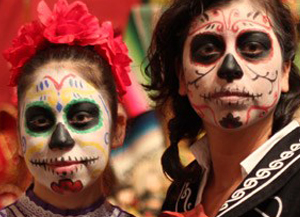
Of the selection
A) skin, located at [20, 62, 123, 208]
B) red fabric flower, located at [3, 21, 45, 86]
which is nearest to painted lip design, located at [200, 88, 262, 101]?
skin, located at [20, 62, 123, 208]

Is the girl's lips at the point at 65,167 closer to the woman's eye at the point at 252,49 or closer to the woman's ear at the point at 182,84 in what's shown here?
the woman's ear at the point at 182,84

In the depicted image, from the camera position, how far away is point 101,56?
2264 millimetres

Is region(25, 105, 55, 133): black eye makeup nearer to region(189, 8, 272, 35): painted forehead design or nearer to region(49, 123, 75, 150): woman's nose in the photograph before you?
region(49, 123, 75, 150): woman's nose

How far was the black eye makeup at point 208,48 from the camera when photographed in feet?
6.65

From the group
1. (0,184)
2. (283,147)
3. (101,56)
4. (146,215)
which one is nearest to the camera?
(283,147)

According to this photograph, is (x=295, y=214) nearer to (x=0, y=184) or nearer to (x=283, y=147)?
(x=283, y=147)

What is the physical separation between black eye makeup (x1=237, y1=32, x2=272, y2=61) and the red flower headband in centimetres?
45

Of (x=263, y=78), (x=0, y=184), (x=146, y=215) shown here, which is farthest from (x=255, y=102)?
(x=146, y=215)

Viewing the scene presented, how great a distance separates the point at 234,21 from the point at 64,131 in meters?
0.60

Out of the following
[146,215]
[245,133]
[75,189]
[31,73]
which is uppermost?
[31,73]

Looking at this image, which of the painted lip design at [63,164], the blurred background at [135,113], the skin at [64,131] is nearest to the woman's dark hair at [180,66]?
the skin at [64,131]

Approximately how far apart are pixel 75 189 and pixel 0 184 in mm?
938

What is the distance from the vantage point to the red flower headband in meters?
2.21

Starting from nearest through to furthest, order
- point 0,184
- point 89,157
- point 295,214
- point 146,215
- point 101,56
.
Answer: point 295,214, point 89,157, point 101,56, point 0,184, point 146,215
